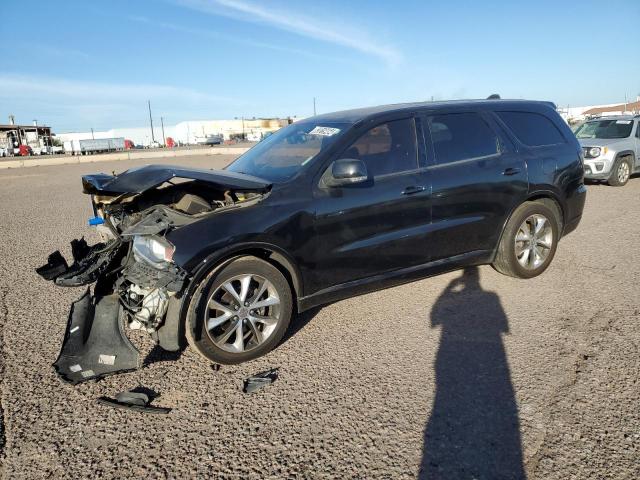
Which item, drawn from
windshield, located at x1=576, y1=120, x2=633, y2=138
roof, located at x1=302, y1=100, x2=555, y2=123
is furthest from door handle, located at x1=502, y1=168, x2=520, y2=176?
windshield, located at x1=576, y1=120, x2=633, y2=138

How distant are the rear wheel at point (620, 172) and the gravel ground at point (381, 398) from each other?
845 cm

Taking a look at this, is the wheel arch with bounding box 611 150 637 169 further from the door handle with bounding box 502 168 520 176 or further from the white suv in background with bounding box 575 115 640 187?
the door handle with bounding box 502 168 520 176

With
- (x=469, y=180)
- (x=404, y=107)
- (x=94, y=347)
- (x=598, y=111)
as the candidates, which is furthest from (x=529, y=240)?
(x=598, y=111)

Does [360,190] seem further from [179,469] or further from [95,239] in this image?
[95,239]

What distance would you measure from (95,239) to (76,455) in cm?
584

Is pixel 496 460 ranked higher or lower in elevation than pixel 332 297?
lower

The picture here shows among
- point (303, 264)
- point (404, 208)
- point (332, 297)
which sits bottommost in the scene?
point (332, 297)

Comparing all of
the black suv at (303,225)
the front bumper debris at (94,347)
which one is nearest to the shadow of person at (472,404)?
the black suv at (303,225)

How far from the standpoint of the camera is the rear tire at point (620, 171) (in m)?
11.6

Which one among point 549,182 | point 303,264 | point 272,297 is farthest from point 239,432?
point 549,182

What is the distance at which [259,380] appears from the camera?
3.13 meters

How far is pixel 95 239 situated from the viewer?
765cm

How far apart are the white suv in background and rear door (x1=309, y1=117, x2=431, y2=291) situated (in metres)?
9.49

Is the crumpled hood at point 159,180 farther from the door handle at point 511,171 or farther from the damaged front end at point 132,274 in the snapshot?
the door handle at point 511,171
